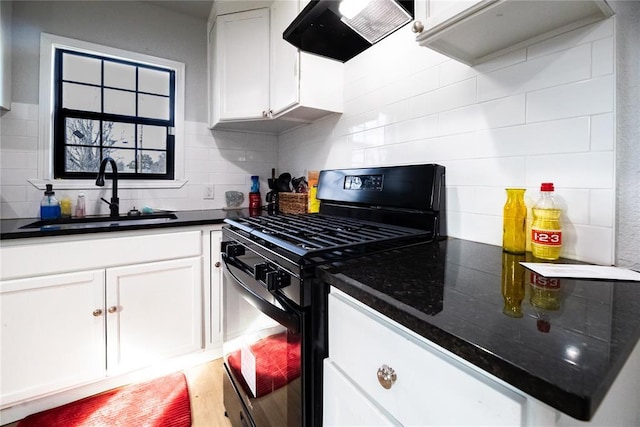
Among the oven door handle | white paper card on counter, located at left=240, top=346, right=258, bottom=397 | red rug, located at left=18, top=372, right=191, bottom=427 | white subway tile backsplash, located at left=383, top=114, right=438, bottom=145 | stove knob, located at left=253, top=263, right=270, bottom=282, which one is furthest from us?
red rug, located at left=18, top=372, right=191, bottom=427

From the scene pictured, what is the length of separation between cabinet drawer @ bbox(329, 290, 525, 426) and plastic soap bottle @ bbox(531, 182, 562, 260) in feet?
2.01

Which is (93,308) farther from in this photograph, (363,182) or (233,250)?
(363,182)

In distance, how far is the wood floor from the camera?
1.50m

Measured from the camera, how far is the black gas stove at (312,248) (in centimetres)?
81

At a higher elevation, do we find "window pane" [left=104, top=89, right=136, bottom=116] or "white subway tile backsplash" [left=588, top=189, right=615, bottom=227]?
"window pane" [left=104, top=89, right=136, bottom=116]

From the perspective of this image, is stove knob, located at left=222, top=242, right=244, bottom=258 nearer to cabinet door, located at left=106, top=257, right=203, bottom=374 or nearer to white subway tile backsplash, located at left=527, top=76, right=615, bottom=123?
cabinet door, located at left=106, top=257, right=203, bottom=374

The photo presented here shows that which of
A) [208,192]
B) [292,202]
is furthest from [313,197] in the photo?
[208,192]

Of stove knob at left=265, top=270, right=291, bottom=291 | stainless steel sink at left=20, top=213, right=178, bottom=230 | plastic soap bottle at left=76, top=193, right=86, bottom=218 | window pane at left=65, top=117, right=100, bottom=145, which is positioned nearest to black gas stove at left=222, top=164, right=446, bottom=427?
stove knob at left=265, top=270, right=291, bottom=291

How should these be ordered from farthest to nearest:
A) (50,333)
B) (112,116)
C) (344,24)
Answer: (112,116) < (50,333) < (344,24)

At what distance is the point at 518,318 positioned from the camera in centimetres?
50

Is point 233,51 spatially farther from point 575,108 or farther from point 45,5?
point 575,108

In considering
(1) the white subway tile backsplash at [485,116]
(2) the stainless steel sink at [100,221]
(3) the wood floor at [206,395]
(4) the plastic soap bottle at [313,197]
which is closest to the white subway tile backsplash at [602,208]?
(1) the white subway tile backsplash at [485,116]

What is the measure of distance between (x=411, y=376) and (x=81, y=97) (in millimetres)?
2656

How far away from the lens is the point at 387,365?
0.60 m
